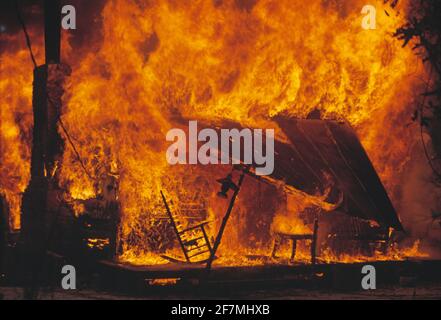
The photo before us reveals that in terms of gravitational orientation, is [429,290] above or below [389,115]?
below

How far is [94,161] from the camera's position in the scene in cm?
1606

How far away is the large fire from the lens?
15266 mm

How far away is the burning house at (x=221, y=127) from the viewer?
586 inches

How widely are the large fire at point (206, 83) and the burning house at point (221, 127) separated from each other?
25 mm

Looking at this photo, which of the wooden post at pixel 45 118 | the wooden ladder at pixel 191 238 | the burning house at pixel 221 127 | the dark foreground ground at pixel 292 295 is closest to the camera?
the dark foreground ground at pixel 292 295

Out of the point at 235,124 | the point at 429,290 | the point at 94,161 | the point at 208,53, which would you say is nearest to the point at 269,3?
the point at 208,53

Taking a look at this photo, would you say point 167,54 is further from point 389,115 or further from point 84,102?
point 389,115

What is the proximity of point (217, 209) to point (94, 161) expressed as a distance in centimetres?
296

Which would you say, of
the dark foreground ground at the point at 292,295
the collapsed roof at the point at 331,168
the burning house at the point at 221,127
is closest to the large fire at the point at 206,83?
the burning house at the point at 221,127

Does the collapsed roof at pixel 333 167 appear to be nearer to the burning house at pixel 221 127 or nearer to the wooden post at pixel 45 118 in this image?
the burning house at pixel 221 127

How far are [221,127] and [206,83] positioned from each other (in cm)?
104

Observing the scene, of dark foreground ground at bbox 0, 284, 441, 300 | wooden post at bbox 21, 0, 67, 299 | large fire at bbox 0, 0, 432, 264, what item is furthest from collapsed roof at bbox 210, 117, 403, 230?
wooden post at bbox 21, 0, 67, 299

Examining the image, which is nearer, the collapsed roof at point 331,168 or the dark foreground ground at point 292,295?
the dark foreground ground at point 292,295

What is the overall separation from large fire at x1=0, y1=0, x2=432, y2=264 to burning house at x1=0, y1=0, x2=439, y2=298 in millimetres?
25
